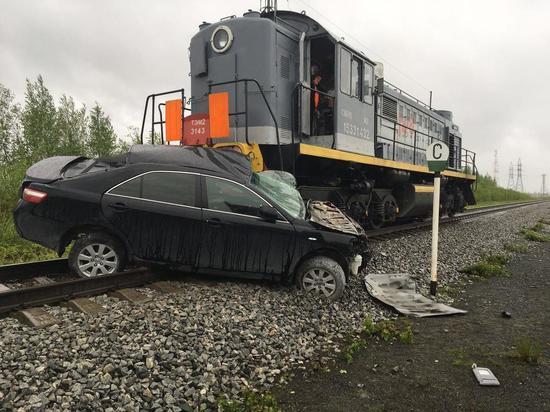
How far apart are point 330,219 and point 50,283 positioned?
11.3ft

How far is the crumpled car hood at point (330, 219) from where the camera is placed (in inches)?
214

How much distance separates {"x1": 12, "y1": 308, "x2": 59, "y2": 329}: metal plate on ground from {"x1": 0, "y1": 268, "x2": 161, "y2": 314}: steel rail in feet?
0.48

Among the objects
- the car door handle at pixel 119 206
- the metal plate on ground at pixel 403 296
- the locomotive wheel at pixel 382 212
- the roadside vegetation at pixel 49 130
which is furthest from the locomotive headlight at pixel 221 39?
the roadside vegetation at pixel 49 130

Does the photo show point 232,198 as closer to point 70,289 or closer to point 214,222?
point 214,222

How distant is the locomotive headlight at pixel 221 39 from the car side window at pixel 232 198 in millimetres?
3779

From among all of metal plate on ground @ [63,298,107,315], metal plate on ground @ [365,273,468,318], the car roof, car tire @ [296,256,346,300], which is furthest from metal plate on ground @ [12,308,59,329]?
metal plate on ground @ [365,273,468,318]

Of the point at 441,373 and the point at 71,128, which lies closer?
the point at 441,373

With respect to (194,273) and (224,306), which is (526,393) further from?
(194,273)

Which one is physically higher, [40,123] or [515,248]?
[40,123]

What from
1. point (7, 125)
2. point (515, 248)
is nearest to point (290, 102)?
point (515, 248)

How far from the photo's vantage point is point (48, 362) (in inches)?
119

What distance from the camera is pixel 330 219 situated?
5.67m

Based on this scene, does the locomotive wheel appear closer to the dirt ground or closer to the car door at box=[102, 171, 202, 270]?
the dirt ground

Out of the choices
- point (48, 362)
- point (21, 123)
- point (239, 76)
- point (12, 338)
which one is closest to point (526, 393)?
point (48, 362)
